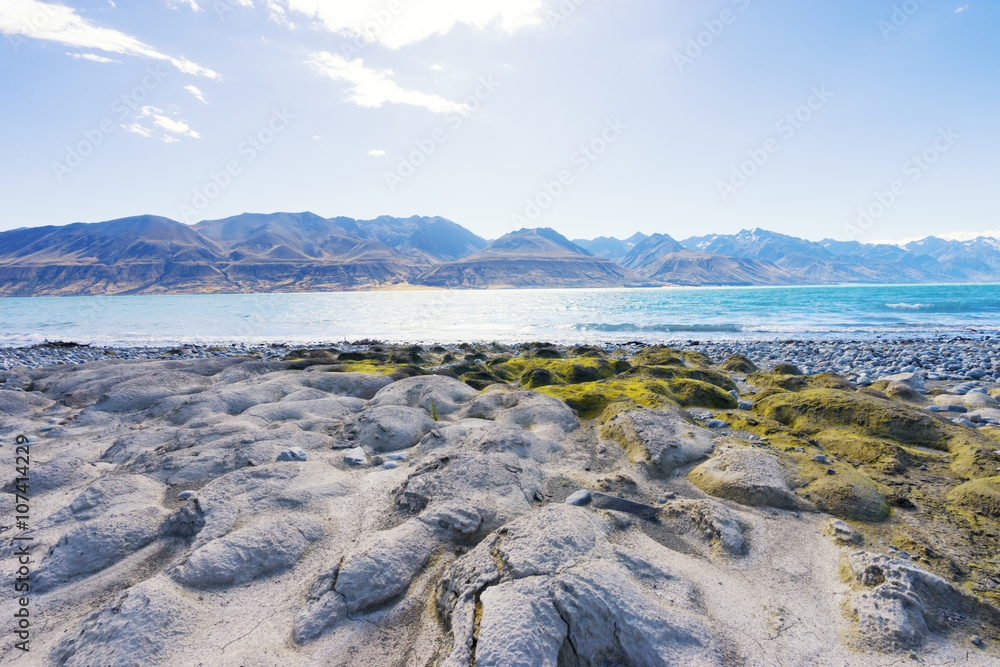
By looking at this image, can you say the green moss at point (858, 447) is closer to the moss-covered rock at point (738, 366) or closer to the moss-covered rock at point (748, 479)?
the moss-covered rock at point (748, 479)

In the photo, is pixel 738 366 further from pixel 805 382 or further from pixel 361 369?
pixel 361 369

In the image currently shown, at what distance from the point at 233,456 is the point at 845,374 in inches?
721

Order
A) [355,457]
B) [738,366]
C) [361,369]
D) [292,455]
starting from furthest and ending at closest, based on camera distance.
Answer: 1. [738,366]
2. [361,369]
3. [355,457]
4. [292,455]

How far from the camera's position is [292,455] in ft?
19.9

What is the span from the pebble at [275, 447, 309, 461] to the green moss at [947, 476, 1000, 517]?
7.95 m

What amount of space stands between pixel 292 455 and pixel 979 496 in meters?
8.25

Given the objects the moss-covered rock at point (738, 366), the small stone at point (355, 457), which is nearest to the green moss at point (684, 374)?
the moss-covered rock at point (738, 366)

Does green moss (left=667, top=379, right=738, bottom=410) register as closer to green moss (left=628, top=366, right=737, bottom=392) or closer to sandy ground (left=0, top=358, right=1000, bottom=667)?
green moss (left=628, top=366, right=737, bottom=392)

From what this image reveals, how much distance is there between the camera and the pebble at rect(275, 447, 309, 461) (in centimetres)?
598

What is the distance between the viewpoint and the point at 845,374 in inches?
598

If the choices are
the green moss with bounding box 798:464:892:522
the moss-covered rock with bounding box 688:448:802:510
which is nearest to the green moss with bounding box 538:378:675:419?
the moss-covered rock with bounding box 688:448:802:510

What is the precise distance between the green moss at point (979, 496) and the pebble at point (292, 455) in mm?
7953

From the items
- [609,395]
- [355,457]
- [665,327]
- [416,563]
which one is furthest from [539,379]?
[665,327]

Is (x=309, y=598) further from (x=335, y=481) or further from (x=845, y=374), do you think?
(x=845, y=374)
